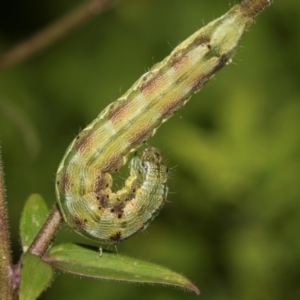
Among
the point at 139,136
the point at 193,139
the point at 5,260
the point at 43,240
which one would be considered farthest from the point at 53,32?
the point at 5,260

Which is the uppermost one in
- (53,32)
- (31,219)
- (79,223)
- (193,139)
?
(53,32)

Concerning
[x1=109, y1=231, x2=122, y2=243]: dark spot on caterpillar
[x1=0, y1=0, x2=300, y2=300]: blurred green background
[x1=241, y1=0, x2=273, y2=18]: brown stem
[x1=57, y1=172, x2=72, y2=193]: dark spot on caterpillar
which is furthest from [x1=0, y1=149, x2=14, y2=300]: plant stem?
[x1=0, y1=0, x2=300, y2=300]: blurred green background

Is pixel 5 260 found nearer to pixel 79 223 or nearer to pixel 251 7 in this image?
pixel 79 223

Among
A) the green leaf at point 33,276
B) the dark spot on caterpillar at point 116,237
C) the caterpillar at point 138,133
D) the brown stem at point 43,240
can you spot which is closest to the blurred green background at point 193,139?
the caterpillar at point 138,133

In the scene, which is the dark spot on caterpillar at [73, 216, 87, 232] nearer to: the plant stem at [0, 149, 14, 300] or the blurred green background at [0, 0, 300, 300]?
the plant stem at [0, 149, 14, 300]

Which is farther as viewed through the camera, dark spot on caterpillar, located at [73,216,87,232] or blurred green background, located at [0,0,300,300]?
blurred green background, located at [0,0,300,300]

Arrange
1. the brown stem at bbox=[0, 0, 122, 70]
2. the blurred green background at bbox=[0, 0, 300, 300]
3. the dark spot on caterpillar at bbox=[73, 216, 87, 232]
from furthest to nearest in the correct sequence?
the blurred green background at bbox=[0, 0, 300, 300] < the brown stem at bbox=[0, 0, 122, 70] < the dark spot on caterpillar at bbox=[73, 216, 87, 232]

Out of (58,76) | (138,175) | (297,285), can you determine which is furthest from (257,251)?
(58,76)
